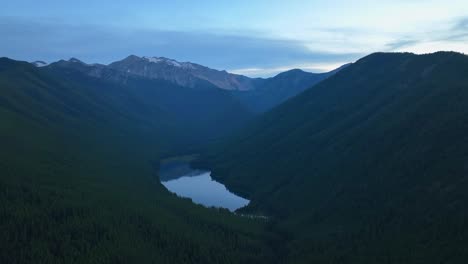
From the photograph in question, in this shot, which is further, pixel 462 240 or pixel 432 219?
pixel 432 219

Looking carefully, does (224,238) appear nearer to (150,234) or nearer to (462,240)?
(150,234)

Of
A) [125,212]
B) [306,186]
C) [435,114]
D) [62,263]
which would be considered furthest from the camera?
[306,186]

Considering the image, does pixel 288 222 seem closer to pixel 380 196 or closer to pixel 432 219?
pixel 380 196

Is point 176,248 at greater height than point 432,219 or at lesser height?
lesser

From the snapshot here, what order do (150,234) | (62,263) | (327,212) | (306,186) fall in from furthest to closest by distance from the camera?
Answer: (306,186)
(327,212)
(150,234)
(62,263)

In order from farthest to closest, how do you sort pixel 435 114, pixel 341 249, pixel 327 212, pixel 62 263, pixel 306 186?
pixel 306 186
pixel 435 114
pixel 327 212
pixel 341 249
pixel 62 263

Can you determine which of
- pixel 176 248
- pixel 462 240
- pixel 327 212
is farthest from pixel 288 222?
pixel 462 240

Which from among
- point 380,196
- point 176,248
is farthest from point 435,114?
point 176,248

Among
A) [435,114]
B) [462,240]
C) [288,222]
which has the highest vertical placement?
[435,114]

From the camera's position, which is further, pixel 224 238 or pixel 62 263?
pixel 224 238
